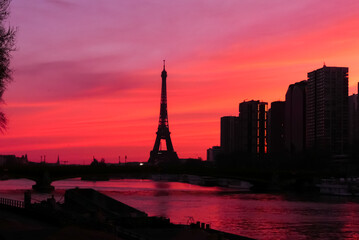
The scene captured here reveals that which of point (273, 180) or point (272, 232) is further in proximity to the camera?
point (273, 180)

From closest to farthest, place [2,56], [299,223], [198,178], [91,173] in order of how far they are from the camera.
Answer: [2,56]
[299,223]
[91,173]
[198,178]

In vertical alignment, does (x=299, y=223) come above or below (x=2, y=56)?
below

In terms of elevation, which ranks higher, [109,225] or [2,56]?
[2,56]

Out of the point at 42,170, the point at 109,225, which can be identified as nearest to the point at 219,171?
the point at 42,170

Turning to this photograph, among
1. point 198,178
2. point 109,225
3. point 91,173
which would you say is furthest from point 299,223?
point 198,178

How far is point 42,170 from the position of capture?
122188 millimetres

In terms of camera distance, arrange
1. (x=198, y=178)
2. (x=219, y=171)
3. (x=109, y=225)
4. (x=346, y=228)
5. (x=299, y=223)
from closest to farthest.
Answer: (x=109, y=225)
(x=346, y=228)
(x=299, y=223)
(x=219, y=171)
(x=198, y=178)

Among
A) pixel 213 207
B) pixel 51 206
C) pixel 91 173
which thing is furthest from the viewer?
pixel 91 173

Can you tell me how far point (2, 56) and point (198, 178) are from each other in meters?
161

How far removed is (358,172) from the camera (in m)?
165

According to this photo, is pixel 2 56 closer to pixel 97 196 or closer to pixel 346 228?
pixel 97 196

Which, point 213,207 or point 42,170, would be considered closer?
point 213,207

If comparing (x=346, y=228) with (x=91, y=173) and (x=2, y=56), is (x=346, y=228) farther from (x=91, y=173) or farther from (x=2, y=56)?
(x=91, y=173)

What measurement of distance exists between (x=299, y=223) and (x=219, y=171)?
72315mm
